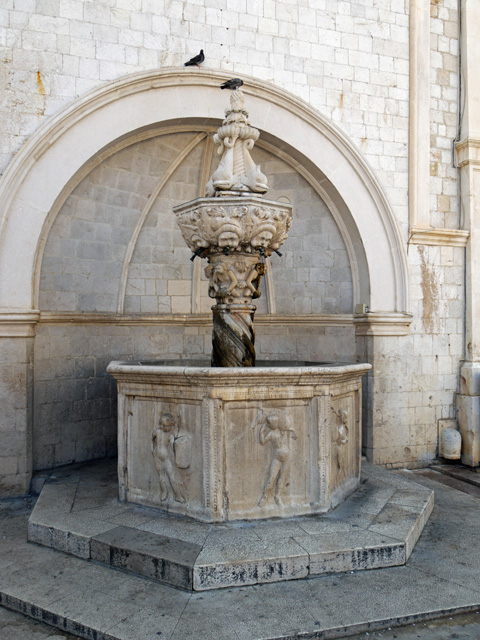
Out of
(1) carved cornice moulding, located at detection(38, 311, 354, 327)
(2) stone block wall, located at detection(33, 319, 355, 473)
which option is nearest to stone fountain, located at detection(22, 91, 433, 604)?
(2) stone block wall, located at detection(33, 319, 355, 473)

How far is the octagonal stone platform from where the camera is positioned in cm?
318

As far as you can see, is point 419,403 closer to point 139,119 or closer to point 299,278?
point 299,278

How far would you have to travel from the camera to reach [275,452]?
12.5 ft

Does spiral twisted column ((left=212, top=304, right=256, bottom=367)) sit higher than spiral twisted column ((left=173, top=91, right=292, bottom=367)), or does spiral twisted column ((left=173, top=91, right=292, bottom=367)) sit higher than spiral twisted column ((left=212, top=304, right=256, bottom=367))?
spiral twisted column ((left=173, top=91, right=292, bottom=367))

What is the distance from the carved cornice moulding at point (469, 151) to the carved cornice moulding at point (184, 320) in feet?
7.89

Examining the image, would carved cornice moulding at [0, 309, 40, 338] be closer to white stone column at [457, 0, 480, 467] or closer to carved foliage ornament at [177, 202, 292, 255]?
carved foliage ornament at [177, 202, 292, 255]

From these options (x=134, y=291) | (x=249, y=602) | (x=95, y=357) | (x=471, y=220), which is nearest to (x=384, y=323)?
(x=471, y=220)

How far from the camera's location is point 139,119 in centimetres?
561

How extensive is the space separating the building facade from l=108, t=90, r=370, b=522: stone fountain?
68.4 inches

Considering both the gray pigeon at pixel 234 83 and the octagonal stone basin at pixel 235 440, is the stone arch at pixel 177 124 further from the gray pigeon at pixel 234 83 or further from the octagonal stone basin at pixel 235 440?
the octagonal stone basin at pixel 235 440

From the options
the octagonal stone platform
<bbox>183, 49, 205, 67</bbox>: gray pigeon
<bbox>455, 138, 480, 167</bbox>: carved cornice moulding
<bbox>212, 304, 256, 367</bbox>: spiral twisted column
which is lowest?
the octagonal stone platform

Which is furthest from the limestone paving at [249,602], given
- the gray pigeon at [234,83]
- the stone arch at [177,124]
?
the gray pigeon at [234,83]

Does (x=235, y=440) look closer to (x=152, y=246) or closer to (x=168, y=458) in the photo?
(x=168, y=458)

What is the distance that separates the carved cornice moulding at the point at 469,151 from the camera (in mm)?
6523
